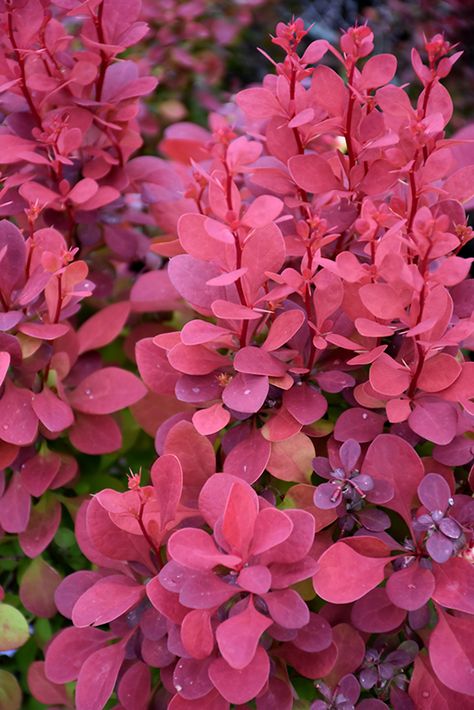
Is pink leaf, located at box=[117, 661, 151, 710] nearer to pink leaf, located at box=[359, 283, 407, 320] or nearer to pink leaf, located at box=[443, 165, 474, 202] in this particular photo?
pink leaf, located at box=[359, 283, 407, 320]

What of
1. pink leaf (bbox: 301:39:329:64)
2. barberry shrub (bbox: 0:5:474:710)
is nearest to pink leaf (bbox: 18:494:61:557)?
barberry shrub (bbox: 0:5:474:710)

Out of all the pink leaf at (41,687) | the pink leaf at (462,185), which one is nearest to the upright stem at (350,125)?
the pink leaf at (462,185)

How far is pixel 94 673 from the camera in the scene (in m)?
0.76

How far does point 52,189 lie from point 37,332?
268 mm

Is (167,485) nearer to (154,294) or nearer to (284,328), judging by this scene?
(284,328)

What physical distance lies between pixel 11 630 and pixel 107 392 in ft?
0.95

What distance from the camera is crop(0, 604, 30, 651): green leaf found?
83 centimetres

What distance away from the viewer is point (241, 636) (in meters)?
0.63

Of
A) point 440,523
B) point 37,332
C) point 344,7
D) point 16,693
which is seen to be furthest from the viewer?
point 344,7

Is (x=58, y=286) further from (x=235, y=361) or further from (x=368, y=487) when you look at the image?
(x=368, y=487)

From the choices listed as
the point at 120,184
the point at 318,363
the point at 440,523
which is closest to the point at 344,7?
the point at 120,184

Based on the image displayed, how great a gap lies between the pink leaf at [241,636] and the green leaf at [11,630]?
302 millimetres

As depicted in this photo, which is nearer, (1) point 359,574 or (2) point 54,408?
(1) point 359,574

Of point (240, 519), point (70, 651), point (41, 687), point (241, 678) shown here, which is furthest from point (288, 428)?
point (41, 687)
